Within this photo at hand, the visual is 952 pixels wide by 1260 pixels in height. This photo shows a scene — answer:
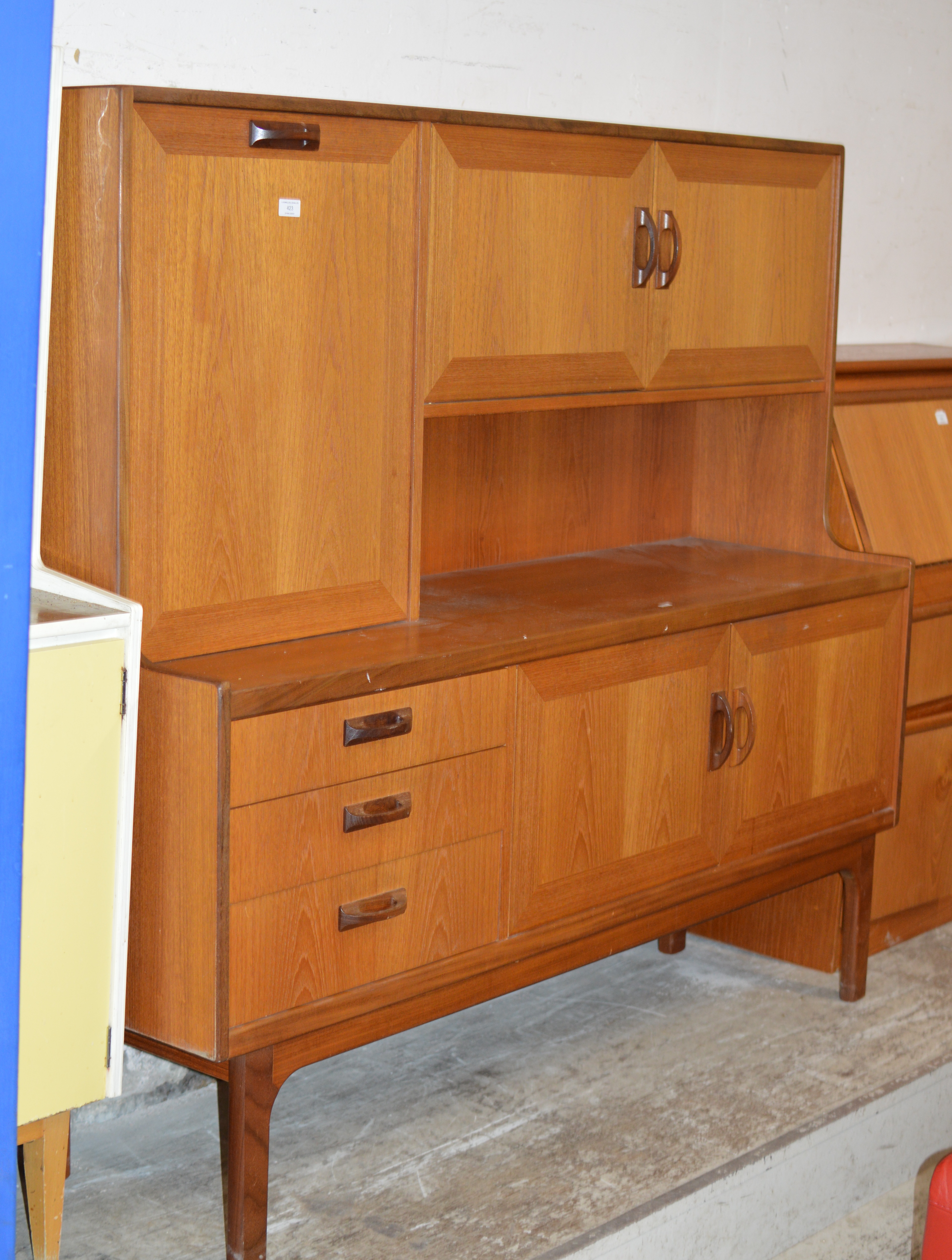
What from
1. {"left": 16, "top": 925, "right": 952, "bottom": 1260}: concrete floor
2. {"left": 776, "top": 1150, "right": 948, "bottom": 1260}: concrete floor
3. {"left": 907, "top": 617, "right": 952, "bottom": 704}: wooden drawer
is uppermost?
{"left": 907, "top": 617, "right": 952, "bottom": 704}: wooden drawer

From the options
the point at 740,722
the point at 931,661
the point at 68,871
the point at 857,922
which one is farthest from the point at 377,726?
the point at 931,661

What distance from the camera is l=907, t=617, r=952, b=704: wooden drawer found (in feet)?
11.5

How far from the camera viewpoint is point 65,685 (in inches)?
79.0

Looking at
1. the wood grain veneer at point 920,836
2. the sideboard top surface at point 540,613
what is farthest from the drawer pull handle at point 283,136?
the wood grain veneer at point 920,836

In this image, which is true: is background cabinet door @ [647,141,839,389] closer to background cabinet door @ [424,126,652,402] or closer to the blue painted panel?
background cabinet door @ [424,126,652,402]

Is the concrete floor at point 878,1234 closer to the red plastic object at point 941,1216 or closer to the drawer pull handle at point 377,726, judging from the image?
the red plastic object at point 941,1216

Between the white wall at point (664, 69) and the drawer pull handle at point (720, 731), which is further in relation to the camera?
the drawer pull handle at point (720, 731)

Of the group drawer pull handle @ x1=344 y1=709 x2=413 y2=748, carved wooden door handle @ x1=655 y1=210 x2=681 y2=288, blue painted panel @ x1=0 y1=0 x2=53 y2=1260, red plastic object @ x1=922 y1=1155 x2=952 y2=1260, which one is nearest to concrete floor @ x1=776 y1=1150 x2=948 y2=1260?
red plastic object @ x1=922 y1=1155 x2=952 y2=1260

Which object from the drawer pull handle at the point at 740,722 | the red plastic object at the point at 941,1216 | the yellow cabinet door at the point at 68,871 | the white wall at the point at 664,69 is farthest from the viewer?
the drawer pull handle at the point at 740,722

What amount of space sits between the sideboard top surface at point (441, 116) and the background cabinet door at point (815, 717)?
2.89 feet

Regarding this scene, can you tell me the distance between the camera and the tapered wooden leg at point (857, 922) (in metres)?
3.36

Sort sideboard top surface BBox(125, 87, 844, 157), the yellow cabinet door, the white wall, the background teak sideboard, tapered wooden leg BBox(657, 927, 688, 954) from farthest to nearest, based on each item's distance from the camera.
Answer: tapered wooden leg BBox(657, 927, 688, 954)
the background teak sideboard
the white wall
sideboard top surface BBox(125, 87, 844, 157)
the yellow cabinet door

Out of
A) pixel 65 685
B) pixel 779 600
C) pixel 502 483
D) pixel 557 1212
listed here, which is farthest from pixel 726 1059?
pixel 65 685

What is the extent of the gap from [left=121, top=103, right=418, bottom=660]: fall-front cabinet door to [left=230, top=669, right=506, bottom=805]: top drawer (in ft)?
0.65
